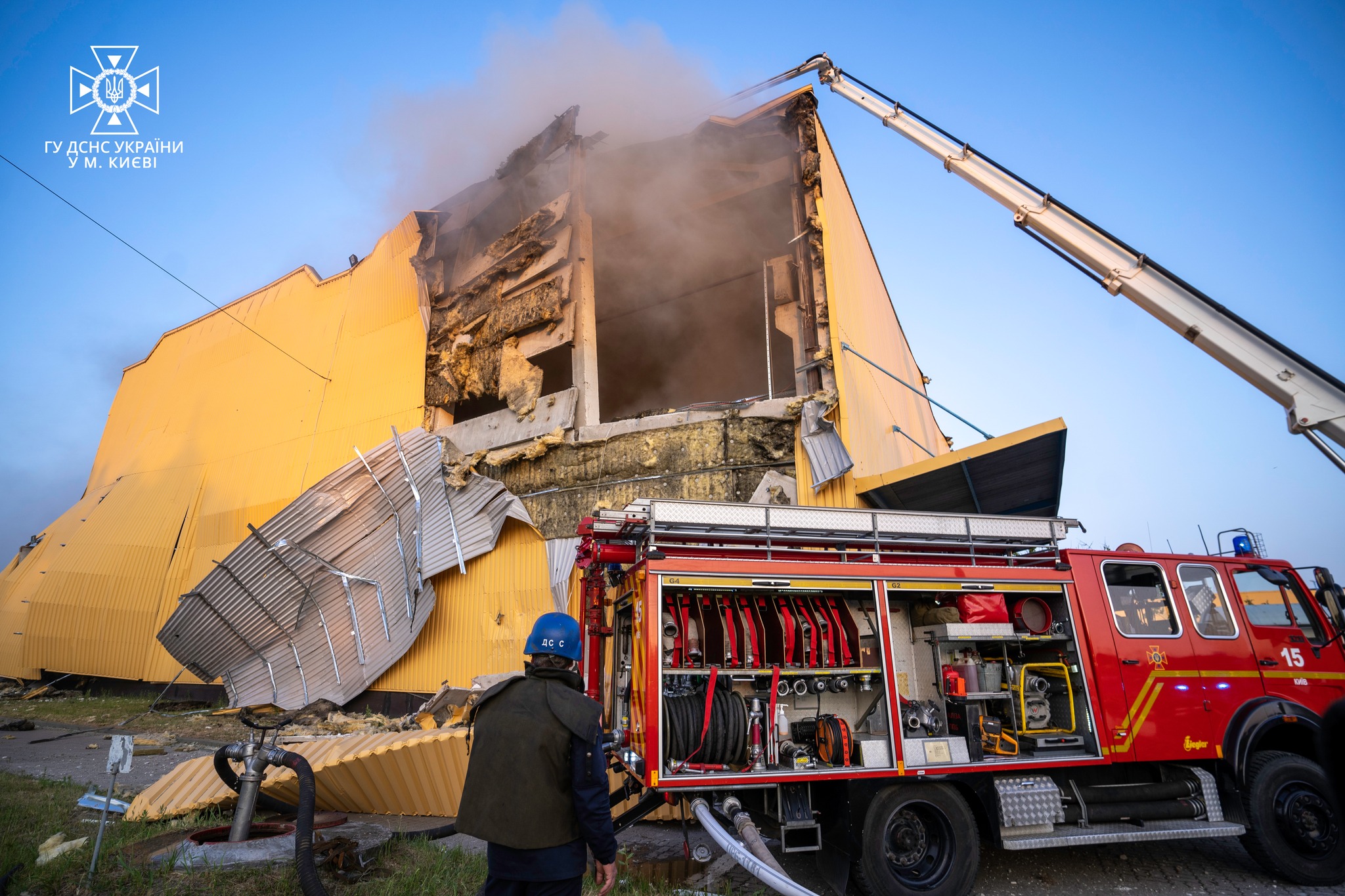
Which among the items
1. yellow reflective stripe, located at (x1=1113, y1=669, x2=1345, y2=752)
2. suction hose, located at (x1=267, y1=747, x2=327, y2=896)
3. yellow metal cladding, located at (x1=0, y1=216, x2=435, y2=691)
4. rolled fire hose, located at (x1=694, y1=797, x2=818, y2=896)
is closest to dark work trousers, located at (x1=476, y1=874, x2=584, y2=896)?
rolled fire hose, located at (x1=694, y1=797, x2=818, y2=896)

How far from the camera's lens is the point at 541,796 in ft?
8.99

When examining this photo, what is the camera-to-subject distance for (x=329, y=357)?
17.5 meters

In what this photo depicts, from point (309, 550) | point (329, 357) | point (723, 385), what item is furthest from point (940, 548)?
point (329, 357)

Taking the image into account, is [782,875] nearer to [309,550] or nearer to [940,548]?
[940,548]

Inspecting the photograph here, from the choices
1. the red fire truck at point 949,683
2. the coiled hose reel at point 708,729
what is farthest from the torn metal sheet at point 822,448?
the coiled hose reel at point 708,729

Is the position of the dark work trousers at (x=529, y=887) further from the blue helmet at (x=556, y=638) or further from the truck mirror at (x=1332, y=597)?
the truck mirror at (x=1332, y=597)

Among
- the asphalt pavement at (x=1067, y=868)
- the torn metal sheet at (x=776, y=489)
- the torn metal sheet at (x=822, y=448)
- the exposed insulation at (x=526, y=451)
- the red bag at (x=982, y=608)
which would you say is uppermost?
the exposed insulation at (x=526, y=451)

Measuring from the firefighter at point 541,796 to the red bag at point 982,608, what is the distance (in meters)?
3.64

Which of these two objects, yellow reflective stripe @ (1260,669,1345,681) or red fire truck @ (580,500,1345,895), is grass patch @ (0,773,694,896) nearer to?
red fire truck @ (580,500,1345,895)

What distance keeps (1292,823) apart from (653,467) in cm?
813

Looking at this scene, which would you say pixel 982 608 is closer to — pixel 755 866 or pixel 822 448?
pixel 755 866

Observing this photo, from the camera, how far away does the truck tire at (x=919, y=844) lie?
4500mm

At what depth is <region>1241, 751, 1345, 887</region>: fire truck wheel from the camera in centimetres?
513

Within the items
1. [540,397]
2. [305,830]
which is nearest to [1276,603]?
[305,830]
